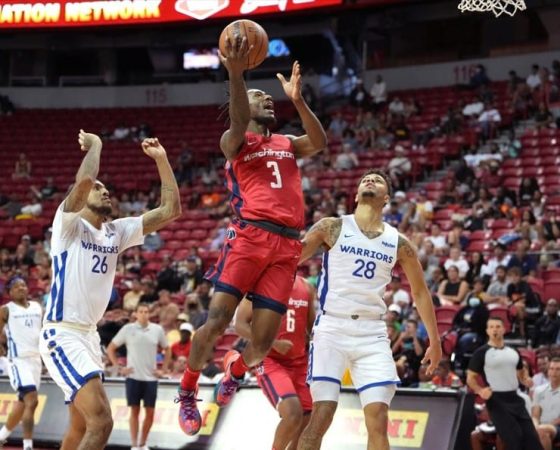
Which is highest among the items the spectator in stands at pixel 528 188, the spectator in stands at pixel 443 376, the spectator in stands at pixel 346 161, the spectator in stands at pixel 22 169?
the spectator in stands at pixel 22 169

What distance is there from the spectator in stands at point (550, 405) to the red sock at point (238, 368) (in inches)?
196

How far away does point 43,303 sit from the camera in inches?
777

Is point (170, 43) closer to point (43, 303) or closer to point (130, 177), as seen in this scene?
point (130, 177)

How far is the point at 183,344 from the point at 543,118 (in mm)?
10808

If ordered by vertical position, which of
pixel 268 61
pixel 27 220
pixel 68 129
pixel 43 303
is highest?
pixel 268 61

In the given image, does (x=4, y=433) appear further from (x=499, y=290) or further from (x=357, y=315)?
(x=499, y=290)

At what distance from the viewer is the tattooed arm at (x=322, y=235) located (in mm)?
8195

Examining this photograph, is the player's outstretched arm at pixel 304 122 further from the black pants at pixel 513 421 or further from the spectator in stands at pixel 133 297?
the spectator in stands at pixel 133 297

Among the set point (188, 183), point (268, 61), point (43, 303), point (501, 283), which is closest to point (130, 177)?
point (188, 183)

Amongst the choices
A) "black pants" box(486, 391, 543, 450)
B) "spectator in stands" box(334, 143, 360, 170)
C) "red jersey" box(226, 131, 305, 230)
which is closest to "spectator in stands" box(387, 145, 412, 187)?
"spectator in stands" box(334, 143, 360, 170)

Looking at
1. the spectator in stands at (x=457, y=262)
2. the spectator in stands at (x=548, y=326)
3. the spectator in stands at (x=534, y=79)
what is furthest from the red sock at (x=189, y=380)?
the spectator in stands at (x=534, y=79)

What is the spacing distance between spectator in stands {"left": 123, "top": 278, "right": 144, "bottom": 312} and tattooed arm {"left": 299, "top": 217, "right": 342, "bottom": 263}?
10888 mm

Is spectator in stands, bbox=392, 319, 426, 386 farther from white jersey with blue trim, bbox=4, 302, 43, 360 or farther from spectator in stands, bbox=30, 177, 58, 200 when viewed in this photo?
spectator in stands, bbox=30, 177, 58, 200

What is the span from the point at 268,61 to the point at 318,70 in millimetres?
1514
